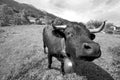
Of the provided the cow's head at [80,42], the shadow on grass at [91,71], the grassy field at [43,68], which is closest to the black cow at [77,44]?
the cow's head at [80,42]

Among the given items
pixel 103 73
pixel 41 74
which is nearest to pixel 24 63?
pixel 41 74

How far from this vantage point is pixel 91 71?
4.75 m

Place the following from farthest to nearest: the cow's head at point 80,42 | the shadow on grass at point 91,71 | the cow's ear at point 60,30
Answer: the shadow on grass at point 91,71 < the cow's ear at point 60,30 < the cow's head at point 80,42

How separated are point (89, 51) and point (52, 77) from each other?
2596 mm

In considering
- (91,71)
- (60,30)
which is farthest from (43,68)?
(60,30)

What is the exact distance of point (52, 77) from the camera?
4293 millimetres

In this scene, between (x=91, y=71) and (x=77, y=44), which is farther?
(x=91, y=71)

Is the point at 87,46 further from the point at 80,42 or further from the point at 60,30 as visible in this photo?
the point at 60,30

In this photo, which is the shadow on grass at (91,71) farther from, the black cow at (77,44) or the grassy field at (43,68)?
the black cow at (77,44)

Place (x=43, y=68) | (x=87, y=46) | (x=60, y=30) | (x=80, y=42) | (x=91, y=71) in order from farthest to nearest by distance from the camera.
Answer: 1. (x=43, y=68)
2. (x=91, y=71)
3. (x=60, y=30)
4. (x=80, y=42)
5. (x=87, y=46)

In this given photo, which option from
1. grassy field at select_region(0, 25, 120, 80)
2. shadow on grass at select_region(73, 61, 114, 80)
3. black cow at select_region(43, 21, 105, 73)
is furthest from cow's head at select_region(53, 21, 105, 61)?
grassy field at select_region(0, 25, 120, 80)

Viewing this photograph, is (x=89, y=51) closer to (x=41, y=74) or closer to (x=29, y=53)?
(x=41, y=74)

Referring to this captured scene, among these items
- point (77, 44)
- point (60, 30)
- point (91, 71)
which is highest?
point (60, 30)

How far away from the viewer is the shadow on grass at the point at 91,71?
14.3ft
